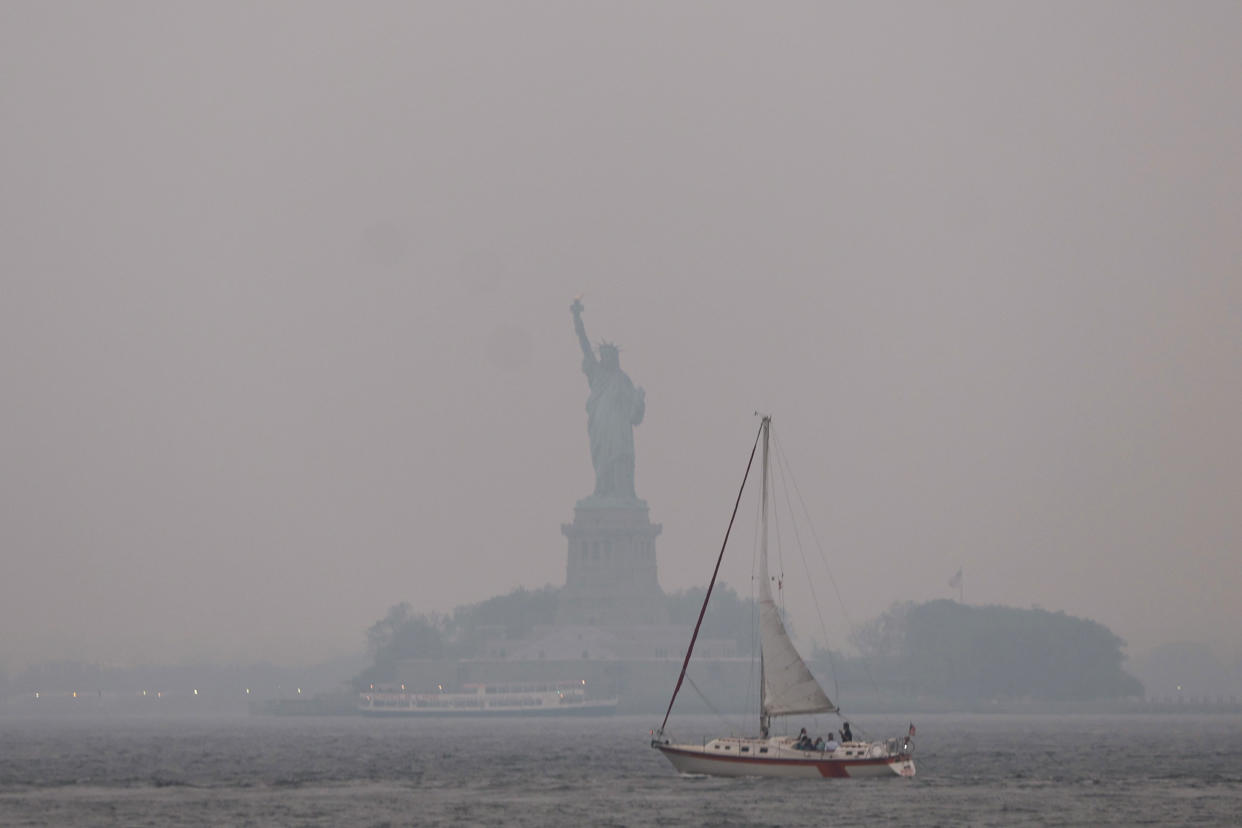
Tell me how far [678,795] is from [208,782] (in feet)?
80.4

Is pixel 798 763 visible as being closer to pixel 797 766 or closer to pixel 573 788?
pixel 797 766

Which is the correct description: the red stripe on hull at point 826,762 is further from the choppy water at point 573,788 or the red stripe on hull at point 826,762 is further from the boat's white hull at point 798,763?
the choppy water at point 573,788

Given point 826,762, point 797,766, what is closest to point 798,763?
point 797,766

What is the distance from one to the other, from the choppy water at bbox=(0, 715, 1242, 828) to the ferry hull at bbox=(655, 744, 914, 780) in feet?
2.23

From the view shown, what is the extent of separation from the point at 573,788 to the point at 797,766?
Result: 1043cm

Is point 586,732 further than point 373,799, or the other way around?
point 586,732

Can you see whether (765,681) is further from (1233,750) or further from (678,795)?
(1233,750)

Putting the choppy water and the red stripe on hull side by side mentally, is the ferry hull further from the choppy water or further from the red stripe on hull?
the choppy water

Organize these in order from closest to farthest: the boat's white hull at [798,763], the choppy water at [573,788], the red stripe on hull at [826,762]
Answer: the choppy water at [573,788] → the red stripe on hull at [826,762] → the boat's white hull at [798,763]

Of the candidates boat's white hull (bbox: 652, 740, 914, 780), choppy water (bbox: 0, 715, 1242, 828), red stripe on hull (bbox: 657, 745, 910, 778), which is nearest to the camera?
choppy water (bbox: 0, 715, 1242, 828)

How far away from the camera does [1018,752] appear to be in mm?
137625

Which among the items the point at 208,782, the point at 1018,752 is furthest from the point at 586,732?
the point at 208,782

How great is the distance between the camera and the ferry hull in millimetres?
98438

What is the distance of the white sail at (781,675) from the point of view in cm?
9862
